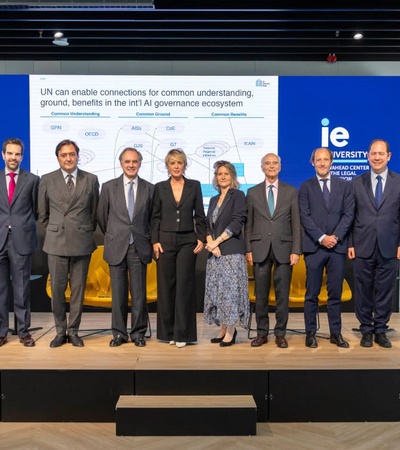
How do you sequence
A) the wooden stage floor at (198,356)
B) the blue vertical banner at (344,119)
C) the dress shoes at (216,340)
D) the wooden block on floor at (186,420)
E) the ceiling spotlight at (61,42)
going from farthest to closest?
the blue vertical banner at (344,119)
the ceiling spotlight at (61,42)
the dress shoes at (216,340)
the wooden stage floor at (198,356)
the wooden block on floor at (186,420)

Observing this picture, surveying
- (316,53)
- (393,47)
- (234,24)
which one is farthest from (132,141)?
(393,47)

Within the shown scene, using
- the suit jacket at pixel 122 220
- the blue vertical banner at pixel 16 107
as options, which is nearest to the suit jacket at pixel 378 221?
the suit jacket at pixel 122 220

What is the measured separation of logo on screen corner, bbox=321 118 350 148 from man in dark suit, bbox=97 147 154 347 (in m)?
3.85

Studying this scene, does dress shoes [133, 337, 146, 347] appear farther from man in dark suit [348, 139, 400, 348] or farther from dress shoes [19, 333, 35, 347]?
man in dark suit [348, 139, 400, 348]

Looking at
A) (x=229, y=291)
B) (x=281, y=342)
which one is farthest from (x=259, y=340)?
(x=229, y=291)

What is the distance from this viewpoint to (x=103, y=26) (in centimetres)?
638

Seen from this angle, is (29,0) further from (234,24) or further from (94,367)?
(94,367)

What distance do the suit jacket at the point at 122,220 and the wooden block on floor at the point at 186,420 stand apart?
1287 mm

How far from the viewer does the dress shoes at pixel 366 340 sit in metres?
4.29

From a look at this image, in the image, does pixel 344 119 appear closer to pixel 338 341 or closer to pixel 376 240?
pixel 376 240

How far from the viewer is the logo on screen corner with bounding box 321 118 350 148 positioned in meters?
7.39

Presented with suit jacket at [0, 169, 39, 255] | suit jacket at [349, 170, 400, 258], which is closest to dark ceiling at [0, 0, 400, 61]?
suit jacket at [0, 169, 39, 255]

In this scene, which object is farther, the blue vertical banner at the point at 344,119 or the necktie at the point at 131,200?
the blue vertical banner at the point at 344,119

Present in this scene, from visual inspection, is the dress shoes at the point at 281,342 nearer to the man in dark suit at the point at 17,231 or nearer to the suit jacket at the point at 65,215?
Answer: the suit jacket at the point at 65,215
